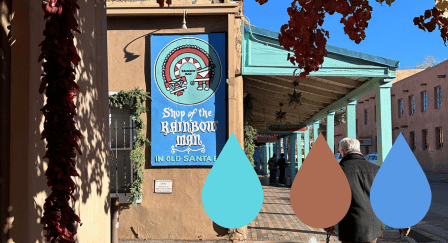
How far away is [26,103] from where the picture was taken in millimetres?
3414

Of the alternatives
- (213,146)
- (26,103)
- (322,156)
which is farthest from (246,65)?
(322,156)

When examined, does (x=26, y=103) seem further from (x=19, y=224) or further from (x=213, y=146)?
(x=213, y=146)

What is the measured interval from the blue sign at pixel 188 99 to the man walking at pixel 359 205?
13.7ft

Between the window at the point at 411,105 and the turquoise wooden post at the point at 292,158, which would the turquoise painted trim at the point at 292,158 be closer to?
the turquoise wooden post at the point at 292,158

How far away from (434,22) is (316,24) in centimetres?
82

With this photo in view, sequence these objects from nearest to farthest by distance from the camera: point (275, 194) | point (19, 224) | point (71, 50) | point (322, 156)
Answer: point (322, 156), point (71, 50), point (19, 224), point (275, 194)

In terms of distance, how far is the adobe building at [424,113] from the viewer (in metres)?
27.5

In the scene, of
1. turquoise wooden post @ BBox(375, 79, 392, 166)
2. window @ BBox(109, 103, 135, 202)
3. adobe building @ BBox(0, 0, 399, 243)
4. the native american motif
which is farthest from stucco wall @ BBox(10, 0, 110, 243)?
turquoise wooden post @ BBox(375, 79, 392, 166)

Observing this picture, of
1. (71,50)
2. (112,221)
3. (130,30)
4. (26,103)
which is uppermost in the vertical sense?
(130,30)

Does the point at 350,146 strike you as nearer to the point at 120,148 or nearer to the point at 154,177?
the point at 154,177

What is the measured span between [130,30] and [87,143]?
3.91 m

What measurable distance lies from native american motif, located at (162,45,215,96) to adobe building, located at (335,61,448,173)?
69.7 feet

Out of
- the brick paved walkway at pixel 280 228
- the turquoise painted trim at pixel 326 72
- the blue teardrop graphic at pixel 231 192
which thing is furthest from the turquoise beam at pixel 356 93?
the blue teardrop graphic at pixel 231 192

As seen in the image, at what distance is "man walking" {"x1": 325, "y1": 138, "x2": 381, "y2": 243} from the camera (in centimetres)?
334
